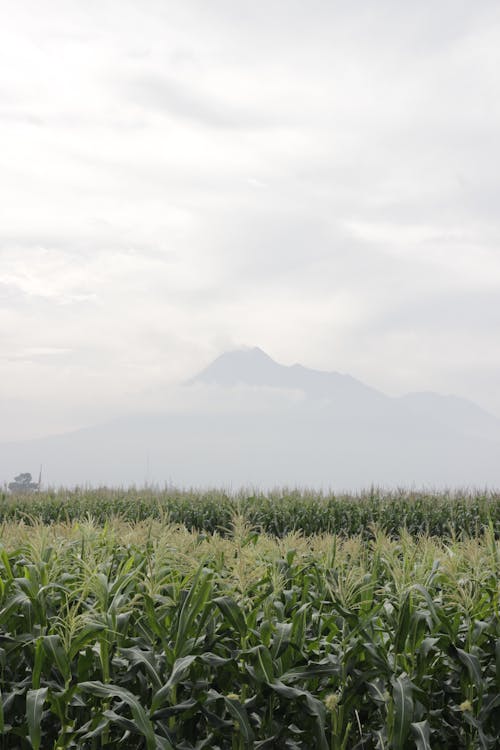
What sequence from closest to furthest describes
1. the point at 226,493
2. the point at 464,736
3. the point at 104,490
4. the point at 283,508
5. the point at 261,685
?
the point at 261,685
the point at 464,736
the point at 283,508
the point at 226,493
the point at 104,490

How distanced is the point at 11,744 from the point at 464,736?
2264 mm

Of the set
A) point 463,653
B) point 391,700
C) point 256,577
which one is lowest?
point 391,700

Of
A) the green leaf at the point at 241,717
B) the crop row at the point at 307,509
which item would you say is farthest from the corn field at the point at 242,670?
the crop row at the point at 307,509

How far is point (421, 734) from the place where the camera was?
322cm

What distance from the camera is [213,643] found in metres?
3.53

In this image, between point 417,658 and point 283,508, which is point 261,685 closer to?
point 417,658

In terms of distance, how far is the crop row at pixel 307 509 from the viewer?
16484 millimetres

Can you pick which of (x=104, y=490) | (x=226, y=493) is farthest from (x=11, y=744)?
(x=104, y=490)

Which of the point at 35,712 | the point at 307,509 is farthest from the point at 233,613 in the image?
the point at 307,509

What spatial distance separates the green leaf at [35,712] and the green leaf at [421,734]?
165cm

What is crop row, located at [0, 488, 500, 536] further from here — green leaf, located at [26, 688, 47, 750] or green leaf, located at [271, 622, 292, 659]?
green leaf, located at [26, 688, 47, 750]

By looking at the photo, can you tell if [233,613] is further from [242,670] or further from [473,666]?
[473,666]

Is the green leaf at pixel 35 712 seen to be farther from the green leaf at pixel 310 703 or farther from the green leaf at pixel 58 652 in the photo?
the green leaf at pixel 310 703

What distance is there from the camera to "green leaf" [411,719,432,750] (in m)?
3.19
